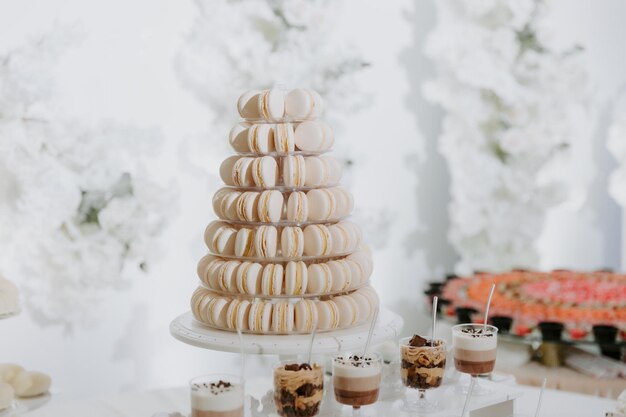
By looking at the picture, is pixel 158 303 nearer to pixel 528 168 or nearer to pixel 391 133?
pixel 391 133

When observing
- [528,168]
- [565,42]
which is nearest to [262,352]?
[528,168]

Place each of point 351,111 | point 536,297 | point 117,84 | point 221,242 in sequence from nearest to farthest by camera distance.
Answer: point 221,242, point 536,297, point 117,84, point 351,111

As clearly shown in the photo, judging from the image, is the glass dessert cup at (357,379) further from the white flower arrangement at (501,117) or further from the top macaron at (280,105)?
the white flower arrangement at (501,117)

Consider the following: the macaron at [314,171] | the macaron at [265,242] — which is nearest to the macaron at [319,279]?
the macaron at [265,242]

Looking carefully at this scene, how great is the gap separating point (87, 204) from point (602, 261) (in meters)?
3.31

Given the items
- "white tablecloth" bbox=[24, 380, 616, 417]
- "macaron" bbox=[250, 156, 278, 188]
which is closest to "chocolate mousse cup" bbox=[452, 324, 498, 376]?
"white tablecloth" bbox=[24, 380, 616, 417]

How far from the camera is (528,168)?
4.91 metres

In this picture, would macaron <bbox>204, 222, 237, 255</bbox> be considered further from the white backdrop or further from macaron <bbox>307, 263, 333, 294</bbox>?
the white backdrop

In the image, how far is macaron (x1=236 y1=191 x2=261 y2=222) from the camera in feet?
7.79

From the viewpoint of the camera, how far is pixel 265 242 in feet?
7.74

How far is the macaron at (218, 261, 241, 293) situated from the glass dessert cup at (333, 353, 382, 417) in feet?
1.31

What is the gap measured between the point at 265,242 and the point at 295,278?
0.42 feet

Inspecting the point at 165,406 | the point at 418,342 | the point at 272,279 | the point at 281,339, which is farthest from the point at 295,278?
the point at 165,406

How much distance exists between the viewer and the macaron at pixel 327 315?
2.39 metres
